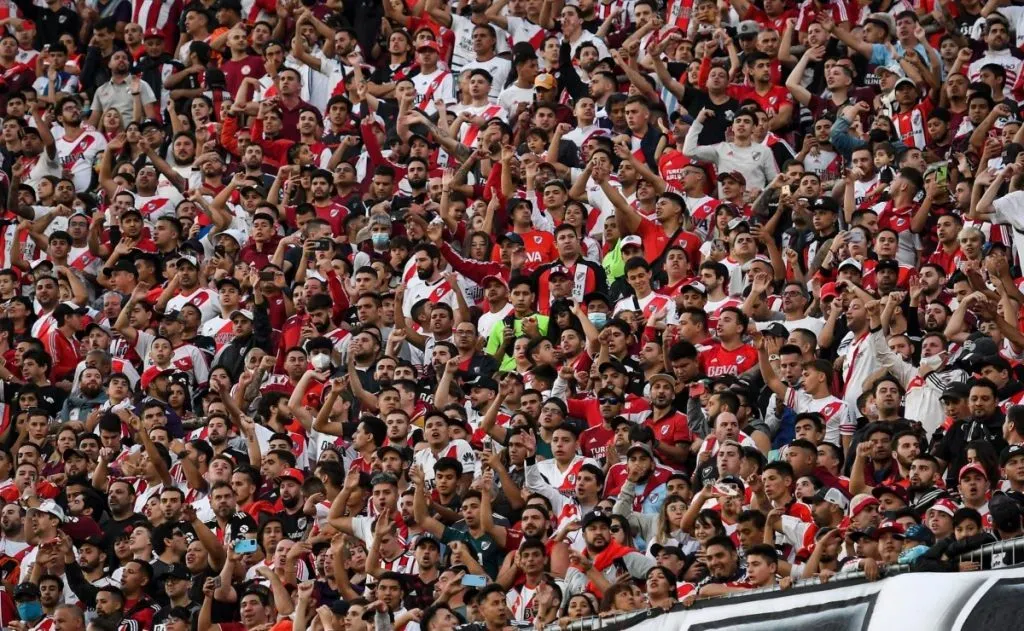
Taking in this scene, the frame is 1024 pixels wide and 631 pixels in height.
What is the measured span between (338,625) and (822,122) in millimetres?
5804

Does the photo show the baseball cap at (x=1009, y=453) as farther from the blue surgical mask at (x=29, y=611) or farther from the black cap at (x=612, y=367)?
the blue surgical mask at (x=29, y=611)

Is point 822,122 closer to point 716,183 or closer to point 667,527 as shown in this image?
point 716,183

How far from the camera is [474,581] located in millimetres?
12805

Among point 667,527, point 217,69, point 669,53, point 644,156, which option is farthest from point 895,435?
point 217,69

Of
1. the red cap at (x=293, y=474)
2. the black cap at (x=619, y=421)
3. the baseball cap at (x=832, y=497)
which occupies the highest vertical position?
the baseball cap at (x=832, y=497)

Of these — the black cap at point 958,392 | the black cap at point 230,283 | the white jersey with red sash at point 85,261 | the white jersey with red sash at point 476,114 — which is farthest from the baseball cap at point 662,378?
the white jersey with red sash at point 85,261

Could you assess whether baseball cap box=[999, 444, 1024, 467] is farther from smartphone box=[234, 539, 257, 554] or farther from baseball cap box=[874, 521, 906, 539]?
smartphone box=[234, 539, 257, 554]

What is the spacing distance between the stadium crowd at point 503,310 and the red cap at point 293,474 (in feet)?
0.21

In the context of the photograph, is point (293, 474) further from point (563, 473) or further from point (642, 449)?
point (642, 449)

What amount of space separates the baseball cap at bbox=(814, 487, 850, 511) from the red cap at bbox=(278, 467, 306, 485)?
142 inches

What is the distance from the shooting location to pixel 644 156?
17312mm

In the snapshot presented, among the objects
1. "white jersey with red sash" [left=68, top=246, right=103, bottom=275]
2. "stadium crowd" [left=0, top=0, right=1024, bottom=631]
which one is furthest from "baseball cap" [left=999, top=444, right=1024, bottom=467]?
"white jersey with red sash" [left=68, top=246, right=103, bottom=275]

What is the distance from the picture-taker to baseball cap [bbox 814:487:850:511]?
1251cm

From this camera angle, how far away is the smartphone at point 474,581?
41.9 ft
